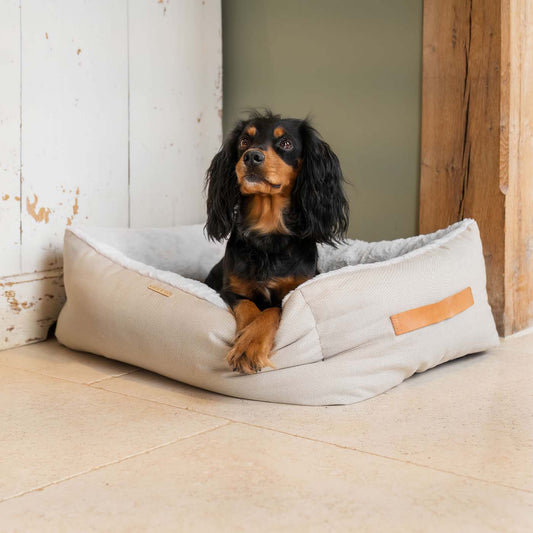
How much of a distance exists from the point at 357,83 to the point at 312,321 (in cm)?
152

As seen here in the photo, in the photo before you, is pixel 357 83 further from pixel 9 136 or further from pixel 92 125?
pixel 9 136

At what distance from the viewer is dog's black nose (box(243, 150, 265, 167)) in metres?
2.22

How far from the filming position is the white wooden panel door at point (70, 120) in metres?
2.70

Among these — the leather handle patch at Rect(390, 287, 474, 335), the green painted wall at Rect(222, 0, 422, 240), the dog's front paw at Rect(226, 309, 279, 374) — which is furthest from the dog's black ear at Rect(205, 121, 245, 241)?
the green painted wall at Rect(222, 0, 422, 240)

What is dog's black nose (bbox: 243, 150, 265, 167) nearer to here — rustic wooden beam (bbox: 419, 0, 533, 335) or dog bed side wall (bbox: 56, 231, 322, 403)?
dog bed side wall (bbox: 56, 231, 322, 403)

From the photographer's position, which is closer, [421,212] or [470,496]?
[470,496]

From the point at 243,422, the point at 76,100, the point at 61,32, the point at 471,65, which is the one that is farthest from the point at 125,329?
the point at 471,65

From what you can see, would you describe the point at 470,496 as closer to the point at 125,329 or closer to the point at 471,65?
the point at 125,329

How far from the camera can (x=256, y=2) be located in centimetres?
341

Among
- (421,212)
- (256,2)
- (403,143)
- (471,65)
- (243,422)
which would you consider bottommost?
(243,422)

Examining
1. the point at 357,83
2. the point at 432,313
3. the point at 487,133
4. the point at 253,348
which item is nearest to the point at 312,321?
the point at 253,348

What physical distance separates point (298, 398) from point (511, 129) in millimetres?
1449

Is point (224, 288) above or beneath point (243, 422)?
above

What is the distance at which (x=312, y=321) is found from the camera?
2.02 metres
